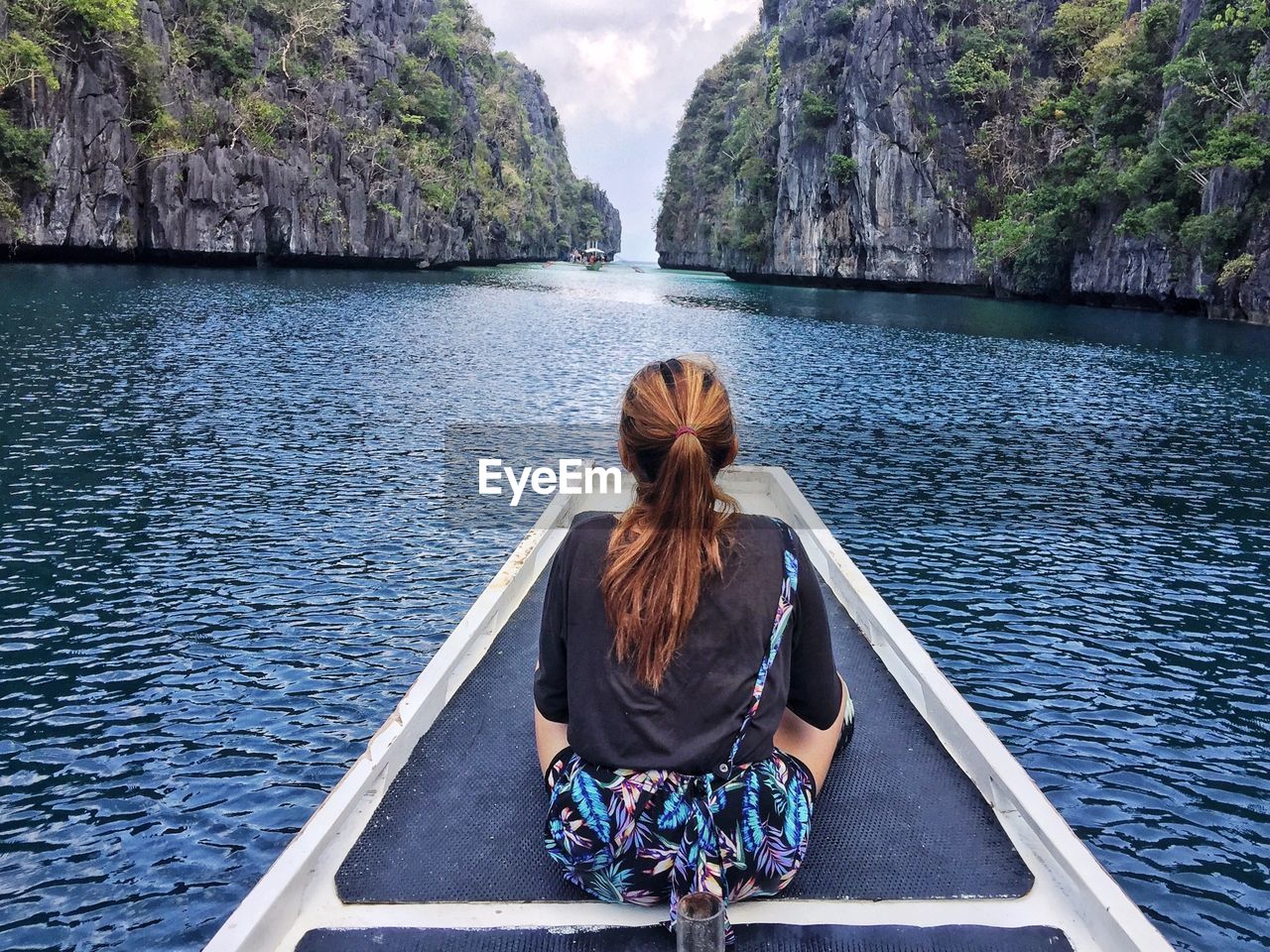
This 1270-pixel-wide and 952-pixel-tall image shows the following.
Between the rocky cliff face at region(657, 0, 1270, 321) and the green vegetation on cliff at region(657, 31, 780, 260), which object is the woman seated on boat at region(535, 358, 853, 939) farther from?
the green vegetation on cliff at region(657, 31, 780, 260)

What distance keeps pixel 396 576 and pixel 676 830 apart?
21.6ft

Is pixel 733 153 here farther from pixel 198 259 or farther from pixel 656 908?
pixel 656 908

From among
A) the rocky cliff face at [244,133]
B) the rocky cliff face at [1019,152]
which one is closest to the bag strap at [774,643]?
the rocky cliff face at [1019,152]

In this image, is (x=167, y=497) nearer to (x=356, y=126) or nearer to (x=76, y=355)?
(x=76, y=355)

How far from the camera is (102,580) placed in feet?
26.7

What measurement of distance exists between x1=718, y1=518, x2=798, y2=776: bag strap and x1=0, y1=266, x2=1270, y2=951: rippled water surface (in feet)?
9.80

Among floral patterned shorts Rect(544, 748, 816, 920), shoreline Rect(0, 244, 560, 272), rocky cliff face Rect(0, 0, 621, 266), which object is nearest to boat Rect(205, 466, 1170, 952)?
floral patterned shorts Rect(544, 748, 816, 920)

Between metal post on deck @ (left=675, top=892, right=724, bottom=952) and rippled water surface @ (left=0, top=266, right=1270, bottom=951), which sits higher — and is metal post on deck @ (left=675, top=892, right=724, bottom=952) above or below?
above

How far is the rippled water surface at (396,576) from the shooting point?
493cm

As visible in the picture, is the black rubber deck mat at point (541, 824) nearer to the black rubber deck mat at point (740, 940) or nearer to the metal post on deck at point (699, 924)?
the black rubber deck mat at point (740, 940)

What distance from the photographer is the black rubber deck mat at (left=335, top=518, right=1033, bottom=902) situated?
9.88 feet

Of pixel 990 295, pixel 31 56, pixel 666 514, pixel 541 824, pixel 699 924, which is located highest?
pixel 31 56

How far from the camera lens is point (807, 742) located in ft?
9.75

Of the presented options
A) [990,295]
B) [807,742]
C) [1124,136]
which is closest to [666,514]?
[807,742]
